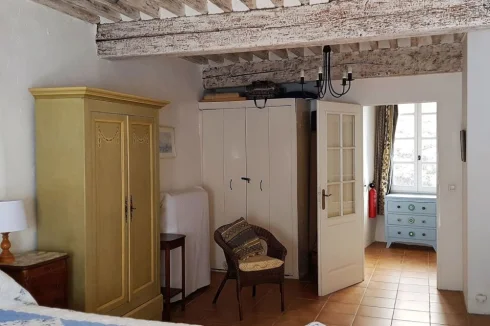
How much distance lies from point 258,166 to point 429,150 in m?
3.03

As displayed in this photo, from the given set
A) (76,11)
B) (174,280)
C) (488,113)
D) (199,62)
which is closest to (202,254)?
(174,280)

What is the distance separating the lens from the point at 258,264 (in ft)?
14.4

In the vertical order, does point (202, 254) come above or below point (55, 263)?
below

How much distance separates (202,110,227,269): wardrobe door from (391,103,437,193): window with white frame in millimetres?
Answer: 3036

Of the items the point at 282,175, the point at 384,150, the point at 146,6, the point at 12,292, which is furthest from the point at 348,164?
the point at 12,292

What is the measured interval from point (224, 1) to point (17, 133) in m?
1.69

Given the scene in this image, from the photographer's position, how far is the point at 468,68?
4164 millimetres

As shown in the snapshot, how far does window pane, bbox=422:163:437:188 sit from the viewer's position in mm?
7156

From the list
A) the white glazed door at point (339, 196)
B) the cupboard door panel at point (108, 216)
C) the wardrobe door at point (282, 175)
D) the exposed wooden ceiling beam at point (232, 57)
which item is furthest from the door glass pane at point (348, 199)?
the cupboard door panel at point (108, 216)

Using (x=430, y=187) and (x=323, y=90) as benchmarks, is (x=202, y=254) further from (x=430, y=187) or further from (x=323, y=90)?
(x=430, y=187)

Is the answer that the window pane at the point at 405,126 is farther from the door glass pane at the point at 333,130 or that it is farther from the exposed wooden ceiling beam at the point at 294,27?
the exposed wooden ceiling beam at the point at 294,27

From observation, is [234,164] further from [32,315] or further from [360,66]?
[32,315]

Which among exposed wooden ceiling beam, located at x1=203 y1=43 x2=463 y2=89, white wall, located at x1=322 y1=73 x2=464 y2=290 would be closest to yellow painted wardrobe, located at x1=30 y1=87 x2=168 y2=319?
exposed wooden ceiling beam, located at x1=203 y1=43 x2=463 y2=89

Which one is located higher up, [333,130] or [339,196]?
[333,130]
